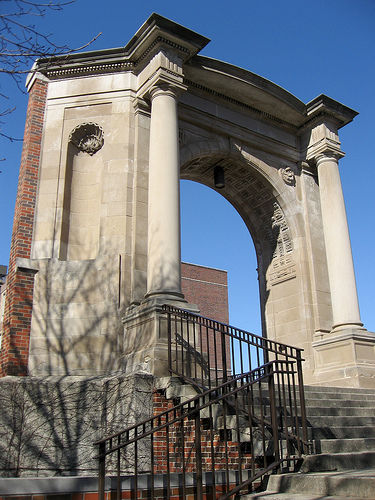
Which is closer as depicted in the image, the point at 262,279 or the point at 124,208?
the point at 124,208

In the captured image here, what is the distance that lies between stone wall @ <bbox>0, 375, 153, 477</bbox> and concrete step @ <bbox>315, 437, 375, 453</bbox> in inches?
88.3

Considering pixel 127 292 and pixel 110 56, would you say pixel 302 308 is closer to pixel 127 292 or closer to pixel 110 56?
pixel 127 292

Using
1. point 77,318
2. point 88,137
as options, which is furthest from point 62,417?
point 88,137

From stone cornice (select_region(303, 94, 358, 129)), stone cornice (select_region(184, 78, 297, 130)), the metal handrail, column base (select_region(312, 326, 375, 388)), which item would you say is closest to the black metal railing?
the metal handrail

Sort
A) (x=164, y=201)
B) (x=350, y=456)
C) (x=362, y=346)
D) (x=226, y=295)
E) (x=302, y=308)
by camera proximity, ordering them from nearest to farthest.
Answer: (x=350, y=456), (x=164, y=201), (x=362, y=346), (x=302, y=308), (x=226, y=295)

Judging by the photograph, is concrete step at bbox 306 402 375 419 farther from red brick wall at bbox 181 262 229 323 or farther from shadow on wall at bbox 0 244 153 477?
red brick wall at bbox 181 262 229 323

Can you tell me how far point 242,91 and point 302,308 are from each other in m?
5.30

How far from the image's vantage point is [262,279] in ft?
44.9

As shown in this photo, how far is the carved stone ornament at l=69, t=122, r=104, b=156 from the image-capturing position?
10.7m

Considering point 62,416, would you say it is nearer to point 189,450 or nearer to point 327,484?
Result: point 189,450

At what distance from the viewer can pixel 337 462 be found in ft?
17.6

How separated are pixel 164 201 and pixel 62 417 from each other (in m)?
4.13

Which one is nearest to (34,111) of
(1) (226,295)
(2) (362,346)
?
(2) (362,346)

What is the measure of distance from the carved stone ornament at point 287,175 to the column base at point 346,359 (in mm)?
4006
